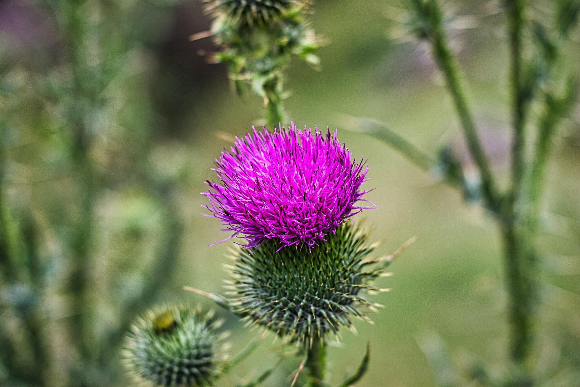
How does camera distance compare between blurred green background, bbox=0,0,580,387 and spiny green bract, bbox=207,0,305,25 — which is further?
blurred green background, bbox=0,0,580,387

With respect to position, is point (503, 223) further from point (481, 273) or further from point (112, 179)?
point (112, 179)

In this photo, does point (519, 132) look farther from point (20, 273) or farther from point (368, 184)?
point (368, 184)

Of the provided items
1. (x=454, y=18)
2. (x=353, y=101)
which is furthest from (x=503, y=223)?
(x=353, y=101)

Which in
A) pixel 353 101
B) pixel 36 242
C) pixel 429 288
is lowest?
pixel 36 242

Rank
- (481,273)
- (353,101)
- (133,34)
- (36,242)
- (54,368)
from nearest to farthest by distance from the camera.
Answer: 1. (36,242)
2. (54,368)
3. (133,34)
4. (481,273)
5. (353,101)

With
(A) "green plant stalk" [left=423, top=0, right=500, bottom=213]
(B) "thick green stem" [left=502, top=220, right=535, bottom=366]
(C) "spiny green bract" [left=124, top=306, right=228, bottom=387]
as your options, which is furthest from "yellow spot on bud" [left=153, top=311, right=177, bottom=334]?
(B) "thick green stem" [left=502, top=220, right=535, bottom=366]

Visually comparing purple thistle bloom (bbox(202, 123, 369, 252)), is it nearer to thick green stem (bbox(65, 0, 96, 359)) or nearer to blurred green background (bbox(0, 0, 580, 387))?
blurred green background (bbox(0, 0, 580, 387))
